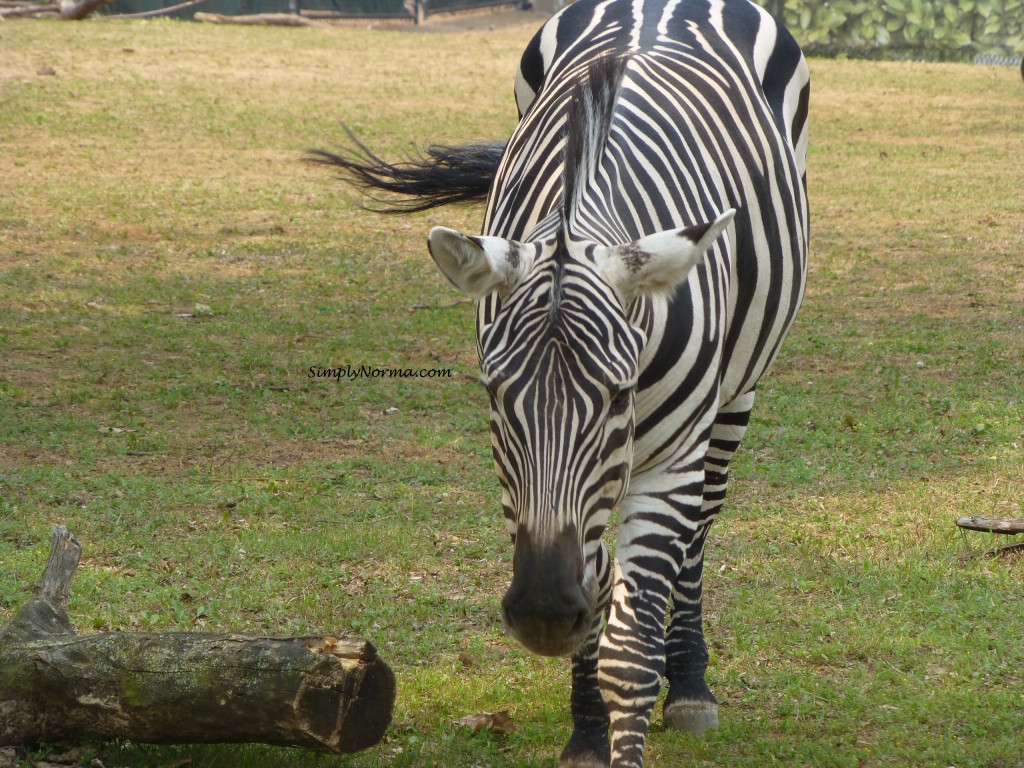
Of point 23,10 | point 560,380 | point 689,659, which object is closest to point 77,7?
point 23,10

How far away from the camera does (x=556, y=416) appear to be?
2.49 metres

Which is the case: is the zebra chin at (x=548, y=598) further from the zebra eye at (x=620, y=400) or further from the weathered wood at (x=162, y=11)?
the weathered wood at (x=162, y=11)

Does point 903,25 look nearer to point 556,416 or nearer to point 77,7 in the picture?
point 77,7

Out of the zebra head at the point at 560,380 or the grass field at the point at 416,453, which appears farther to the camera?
the grass field at the point at 416,453

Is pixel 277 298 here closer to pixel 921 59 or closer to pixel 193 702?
pixel 193 702

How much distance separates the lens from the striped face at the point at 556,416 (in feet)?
8.03

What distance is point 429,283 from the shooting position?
35.6 ft

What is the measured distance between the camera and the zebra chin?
7.93ft

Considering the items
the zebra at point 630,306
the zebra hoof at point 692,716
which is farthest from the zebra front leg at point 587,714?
the zebra hoof at point 692,716

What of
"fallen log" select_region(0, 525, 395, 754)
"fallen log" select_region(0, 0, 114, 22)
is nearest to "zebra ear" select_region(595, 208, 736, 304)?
"fallen log" select_region(0, 525, 395, 754)

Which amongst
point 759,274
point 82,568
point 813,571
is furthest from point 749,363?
point 82,568

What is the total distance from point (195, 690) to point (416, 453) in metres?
3.73

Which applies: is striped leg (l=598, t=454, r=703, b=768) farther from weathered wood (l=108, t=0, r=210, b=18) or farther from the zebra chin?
weathered wood (l=108, t=0, r=210, b=18)

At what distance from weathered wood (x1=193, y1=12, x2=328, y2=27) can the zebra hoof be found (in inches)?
837
